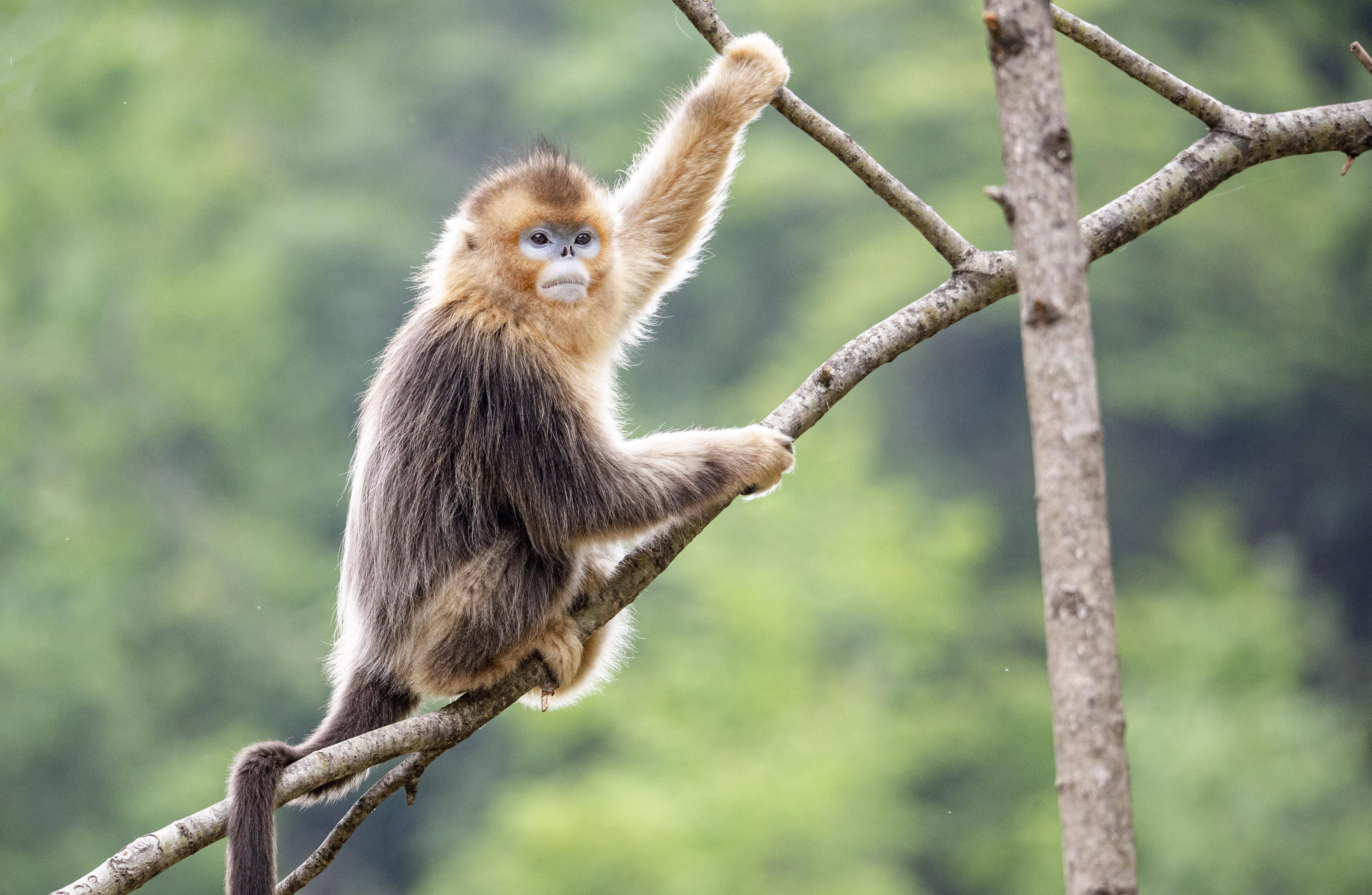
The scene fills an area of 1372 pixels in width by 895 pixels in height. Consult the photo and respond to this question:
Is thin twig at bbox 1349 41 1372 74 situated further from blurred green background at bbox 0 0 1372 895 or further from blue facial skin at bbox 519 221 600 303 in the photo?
blurred green background at bbox 0 0 1372 895

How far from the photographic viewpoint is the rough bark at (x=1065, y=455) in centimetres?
174

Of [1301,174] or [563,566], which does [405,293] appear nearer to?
[1301,174]

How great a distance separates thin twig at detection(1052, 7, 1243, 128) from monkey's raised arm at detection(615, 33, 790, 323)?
2.57ft

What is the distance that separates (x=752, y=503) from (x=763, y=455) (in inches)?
492

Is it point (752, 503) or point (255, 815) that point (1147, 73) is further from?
point (752, 503)

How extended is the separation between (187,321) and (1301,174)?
15.7 metres

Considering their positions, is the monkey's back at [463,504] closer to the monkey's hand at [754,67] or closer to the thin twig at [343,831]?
the thin twig at [343,831]

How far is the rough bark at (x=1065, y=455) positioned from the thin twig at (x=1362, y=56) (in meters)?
1.32

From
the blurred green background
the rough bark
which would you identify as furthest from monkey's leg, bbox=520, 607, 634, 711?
the blurred green background

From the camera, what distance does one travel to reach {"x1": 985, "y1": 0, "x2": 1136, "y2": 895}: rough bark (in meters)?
1.74

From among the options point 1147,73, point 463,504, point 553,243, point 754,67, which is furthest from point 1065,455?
point 754,67

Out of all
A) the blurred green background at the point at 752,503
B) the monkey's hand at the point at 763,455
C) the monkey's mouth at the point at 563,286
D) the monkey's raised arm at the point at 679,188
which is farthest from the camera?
the blurred green background at the point at 752,503

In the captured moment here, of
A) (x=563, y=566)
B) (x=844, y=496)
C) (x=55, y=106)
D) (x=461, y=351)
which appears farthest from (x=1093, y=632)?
(x=55, y=106)

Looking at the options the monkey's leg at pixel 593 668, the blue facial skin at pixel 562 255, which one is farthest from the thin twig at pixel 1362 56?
the monkey's leg at pixel 593 668
